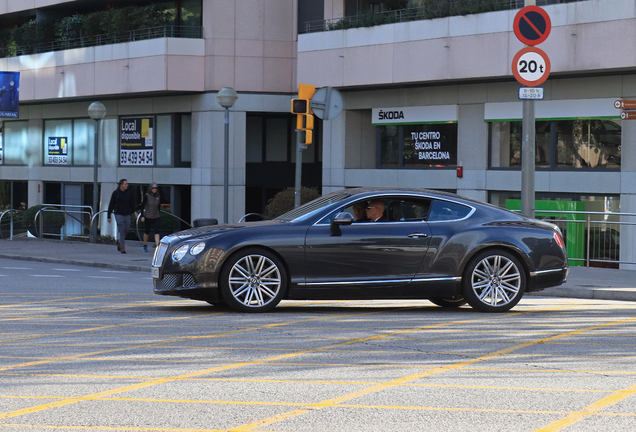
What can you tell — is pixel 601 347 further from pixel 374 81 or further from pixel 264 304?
pixel 374 81

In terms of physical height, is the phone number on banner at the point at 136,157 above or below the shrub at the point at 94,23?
below

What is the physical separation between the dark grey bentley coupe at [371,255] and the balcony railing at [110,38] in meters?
17.7

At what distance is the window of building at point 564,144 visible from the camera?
20.4 metres

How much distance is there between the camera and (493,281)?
10781 millimetres

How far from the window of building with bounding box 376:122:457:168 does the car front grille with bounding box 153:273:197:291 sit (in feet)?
45.3

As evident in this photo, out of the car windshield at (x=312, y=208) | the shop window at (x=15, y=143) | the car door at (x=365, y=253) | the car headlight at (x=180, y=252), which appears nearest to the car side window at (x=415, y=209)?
the car door at (x=365, y=253)

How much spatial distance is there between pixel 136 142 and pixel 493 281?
20.9m

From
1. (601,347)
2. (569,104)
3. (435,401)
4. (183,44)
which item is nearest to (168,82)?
(183,44)

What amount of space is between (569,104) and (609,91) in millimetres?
905

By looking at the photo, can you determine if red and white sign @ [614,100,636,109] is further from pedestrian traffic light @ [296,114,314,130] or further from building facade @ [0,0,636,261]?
pedestrian traffic light @ [296,114,314,130]

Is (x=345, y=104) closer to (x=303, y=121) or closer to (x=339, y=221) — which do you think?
(x=303, y=121)

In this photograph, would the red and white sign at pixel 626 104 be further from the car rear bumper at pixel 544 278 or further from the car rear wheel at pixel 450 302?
the car rear wheel at pixel 450 302

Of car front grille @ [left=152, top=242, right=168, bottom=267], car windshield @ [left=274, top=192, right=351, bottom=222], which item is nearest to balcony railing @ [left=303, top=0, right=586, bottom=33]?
car windshield @ [left=274, top=192, right=351, bottom=222]

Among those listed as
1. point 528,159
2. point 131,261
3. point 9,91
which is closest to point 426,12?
point 528,159
